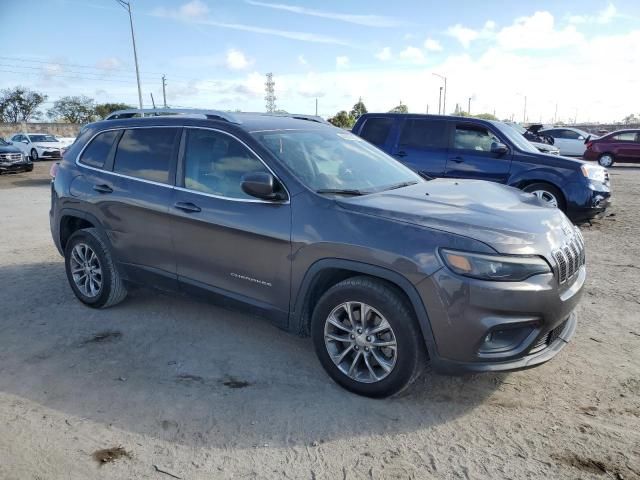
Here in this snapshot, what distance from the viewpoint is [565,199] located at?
27.0ft

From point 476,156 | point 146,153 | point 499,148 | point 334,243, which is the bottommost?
point 334,243

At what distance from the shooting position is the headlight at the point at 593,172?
823 centimetres

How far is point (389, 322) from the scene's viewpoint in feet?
10.00

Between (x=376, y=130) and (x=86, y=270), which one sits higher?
(x=376, y=130)

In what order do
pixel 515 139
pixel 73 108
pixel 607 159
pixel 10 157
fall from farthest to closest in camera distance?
pixel 73 108
pixel 607 159
pixel 10 157
pixel 515 139

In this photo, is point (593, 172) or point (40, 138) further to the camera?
point (40, 138)

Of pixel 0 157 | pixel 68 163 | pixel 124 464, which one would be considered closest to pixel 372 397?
pixel 124 464

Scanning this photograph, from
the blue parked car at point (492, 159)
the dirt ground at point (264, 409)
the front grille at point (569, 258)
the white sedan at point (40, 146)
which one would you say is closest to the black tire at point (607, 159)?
the blue parked car at point (492, 159)

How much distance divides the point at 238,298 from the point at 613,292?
3948mm

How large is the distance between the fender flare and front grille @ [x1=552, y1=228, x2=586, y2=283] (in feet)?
2.83

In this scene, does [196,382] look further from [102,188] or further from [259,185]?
[102,188]

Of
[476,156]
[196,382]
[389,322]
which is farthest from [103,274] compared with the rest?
[476,156]

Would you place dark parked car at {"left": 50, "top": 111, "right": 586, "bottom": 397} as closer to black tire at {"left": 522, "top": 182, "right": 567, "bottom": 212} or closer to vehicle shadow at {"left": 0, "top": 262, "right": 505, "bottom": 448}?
vehicle shadow at {"left": 0, "top": 262, "right": 505, "bottom": 448}

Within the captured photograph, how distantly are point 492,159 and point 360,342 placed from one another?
626cm
